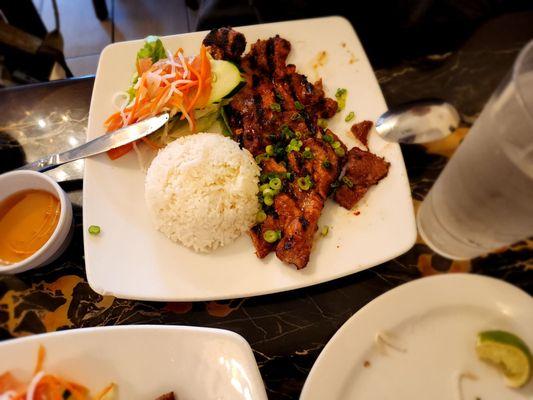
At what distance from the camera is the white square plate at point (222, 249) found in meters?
1.34

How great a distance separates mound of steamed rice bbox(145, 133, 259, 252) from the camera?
144 centimetres

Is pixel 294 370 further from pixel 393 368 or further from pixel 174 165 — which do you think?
pixel 174 165

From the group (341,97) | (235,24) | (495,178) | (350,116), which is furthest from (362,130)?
(235,24)

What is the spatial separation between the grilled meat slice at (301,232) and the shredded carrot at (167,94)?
63 centimetres

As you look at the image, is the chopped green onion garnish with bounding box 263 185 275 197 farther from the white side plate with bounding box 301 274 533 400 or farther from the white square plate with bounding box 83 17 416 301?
the white side plate with bounding box 301 274 533 400

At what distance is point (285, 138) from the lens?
161 centimetres

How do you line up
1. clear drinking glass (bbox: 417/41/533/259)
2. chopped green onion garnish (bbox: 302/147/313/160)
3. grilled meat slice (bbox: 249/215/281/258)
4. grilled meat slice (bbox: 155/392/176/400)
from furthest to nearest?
1. chopped green onion garnish (bbox: 302/147/313/160)
2. grilled meat slice (bbox: 249/215/281/258)
3. grilled meat slice (bbox: 155/392/176/400)
4. clear drinking glass (bbox: 417/41/533/259)

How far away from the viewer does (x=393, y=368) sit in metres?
1.17

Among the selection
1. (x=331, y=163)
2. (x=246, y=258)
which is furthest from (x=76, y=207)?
(x=331, y=163)

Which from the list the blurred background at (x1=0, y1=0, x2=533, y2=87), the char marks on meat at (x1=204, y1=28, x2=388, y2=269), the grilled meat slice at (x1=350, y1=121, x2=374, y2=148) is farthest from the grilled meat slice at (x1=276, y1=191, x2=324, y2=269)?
the blurred background at (x1=0, y1=0, x2=533, y2=87)

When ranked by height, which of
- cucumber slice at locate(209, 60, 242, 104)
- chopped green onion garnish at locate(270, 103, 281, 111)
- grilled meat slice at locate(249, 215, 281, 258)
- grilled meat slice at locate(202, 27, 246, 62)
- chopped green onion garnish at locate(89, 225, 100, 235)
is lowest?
grilled meat slice at locate(249, 215, 281, 258)

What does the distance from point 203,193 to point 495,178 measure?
0.93m

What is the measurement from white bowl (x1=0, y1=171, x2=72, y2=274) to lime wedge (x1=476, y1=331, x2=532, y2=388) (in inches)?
54.6

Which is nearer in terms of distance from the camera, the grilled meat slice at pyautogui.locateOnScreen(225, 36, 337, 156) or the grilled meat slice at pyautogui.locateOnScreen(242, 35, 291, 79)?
the grilled meat slice at pyautogui.locateOnScreen(225, 36, 337, 156)
